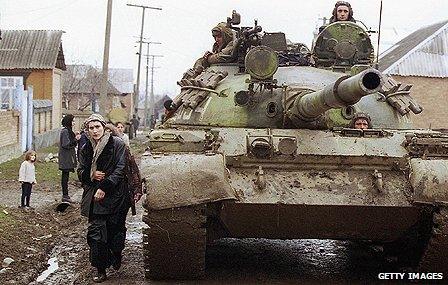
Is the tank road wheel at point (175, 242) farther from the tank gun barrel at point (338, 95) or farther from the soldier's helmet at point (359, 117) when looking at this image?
the soldier's helmet at point (359, 117)

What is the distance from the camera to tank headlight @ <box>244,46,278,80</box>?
766cm

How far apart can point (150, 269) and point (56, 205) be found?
5576 millimetres

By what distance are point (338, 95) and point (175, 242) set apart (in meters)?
1.91

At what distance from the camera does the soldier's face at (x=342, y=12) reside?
32.5 ft

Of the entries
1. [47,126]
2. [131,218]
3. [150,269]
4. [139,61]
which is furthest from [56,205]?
[139,61]

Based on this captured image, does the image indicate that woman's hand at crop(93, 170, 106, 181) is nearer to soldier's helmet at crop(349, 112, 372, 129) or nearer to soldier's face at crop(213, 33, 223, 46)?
soldier's helmet at crop(349, 112, 372, 129)

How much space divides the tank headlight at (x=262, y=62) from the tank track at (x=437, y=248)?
2227 mm

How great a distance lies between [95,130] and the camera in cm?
704

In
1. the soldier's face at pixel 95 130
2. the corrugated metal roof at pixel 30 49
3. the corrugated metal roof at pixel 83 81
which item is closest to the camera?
the soldier's face at pixel 95 130

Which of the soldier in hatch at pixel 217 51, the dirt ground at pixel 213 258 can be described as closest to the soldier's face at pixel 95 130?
the dirt ground at pixel 213 258

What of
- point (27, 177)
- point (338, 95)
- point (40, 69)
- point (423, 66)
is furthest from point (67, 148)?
point (40, 69)

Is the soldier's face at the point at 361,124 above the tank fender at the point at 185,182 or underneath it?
above

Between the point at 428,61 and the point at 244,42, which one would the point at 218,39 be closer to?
the point at 244,42

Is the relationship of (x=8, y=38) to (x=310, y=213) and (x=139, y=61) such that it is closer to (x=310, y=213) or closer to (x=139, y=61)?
(x=139, y=61)
